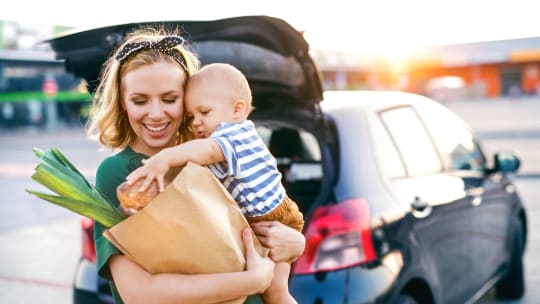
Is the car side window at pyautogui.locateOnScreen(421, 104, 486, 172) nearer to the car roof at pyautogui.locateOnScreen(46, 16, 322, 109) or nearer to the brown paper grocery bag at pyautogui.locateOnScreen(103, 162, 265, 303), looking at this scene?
the car roof at pyautogui.locateOnScreen(46, 16, 322, 109)

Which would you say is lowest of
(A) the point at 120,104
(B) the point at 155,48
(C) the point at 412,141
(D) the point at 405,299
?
(D) the point at 405,299

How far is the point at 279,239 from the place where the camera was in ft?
5.75

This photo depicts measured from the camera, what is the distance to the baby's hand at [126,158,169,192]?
144 cm

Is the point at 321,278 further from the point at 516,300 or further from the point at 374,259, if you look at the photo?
the point at 516,300

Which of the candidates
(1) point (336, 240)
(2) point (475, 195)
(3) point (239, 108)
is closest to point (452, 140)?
(2) point (475, 195)

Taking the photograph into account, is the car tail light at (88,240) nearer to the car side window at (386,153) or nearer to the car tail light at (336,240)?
the car tail light at (336,240)

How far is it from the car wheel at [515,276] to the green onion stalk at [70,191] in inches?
170

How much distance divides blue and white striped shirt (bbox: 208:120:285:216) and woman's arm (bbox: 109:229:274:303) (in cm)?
12

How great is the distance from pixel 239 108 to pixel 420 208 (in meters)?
1.98

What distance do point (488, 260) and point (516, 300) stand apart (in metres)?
1.01

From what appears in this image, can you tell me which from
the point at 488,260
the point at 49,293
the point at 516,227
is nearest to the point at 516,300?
the point at 516,227

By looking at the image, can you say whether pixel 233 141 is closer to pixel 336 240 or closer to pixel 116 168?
pixel 116 168

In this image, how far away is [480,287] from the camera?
14.3ft

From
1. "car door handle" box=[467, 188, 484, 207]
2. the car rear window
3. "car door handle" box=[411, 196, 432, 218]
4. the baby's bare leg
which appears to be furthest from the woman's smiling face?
"car door handle" box=[467, 188, 484, 207]
